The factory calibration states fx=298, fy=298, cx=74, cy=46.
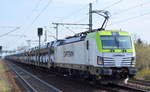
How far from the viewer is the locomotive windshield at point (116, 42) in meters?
17.4

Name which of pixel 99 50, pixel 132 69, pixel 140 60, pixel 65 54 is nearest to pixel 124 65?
pixel 132 69

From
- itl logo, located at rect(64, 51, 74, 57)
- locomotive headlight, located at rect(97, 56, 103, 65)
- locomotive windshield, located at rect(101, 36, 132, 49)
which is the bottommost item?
locomotive headlight, located at rect(97, 56, 103, 65)

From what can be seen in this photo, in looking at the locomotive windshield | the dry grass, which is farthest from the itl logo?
the dry grass

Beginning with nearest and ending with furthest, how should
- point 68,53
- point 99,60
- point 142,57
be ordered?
point 99,60, point 68,53, point 142,57

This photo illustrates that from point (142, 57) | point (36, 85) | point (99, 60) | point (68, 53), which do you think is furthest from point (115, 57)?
point (142, 57)

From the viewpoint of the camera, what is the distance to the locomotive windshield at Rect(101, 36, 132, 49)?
686 inches

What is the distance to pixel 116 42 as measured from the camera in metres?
17.7

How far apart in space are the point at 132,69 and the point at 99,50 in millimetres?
2168

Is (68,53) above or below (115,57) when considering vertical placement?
above

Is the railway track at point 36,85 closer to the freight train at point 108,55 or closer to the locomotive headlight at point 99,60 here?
the freight train at point 108,55

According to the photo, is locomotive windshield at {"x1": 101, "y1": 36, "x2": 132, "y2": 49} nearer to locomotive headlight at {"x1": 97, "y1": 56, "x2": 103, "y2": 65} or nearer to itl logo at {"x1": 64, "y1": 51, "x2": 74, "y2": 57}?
locomotive headlight at {"x1": 97, "y1": 56, "x2": 103, "y2": 65}

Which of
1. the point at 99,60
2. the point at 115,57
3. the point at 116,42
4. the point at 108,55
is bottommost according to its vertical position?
the point at 99,60

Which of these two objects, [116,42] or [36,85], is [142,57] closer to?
[36,85]

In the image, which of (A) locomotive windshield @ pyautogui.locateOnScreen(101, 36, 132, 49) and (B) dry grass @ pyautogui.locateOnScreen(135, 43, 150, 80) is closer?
(A) locomotive windshield @ pyautogui.locateOnScreen(101, 36, 132, 49)
